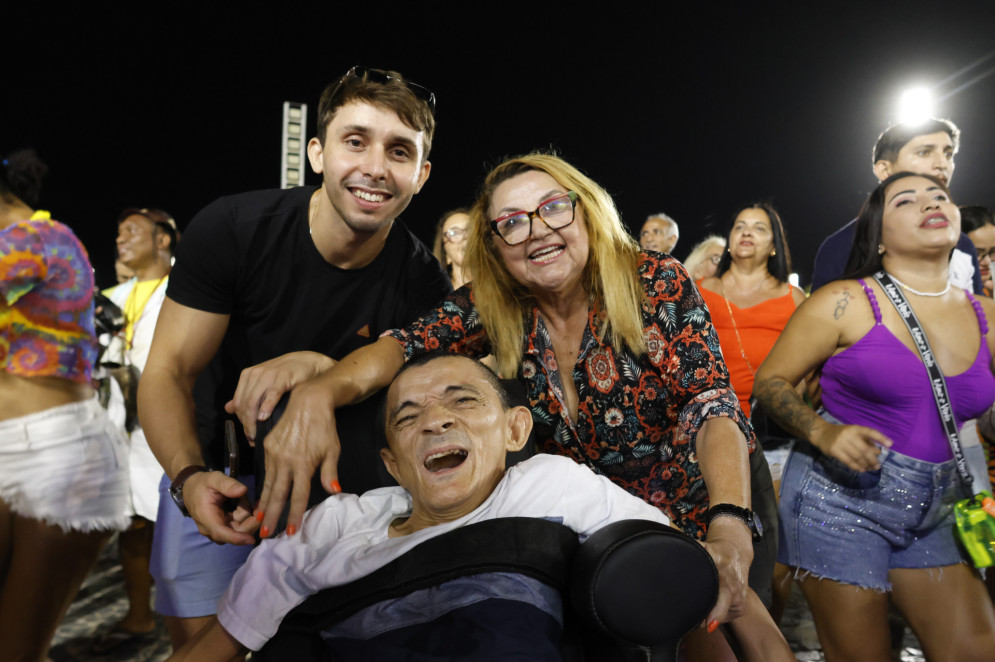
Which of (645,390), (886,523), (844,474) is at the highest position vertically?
(645,390)

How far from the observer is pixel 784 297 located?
4020mm

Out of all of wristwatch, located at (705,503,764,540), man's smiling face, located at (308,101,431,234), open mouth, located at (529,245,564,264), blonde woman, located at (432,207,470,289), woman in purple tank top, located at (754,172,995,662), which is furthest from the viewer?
blonde woman, located at (432,207,470,289)

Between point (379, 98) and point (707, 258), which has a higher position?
point (379, 98)

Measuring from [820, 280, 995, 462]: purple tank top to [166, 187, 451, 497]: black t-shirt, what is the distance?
1.53 metres

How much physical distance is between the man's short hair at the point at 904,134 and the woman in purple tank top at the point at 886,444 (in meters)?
1.28

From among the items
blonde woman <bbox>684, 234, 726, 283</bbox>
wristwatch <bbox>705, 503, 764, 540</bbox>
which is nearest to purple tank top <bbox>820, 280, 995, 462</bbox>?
wristwatch <bbox>705, 503, 764, 540</bbox>

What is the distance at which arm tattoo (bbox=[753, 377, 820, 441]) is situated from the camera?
2.32 metres

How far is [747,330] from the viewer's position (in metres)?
3.87

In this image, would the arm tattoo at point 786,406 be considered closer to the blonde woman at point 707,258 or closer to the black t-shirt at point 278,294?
the black t-shirt at point 278,294

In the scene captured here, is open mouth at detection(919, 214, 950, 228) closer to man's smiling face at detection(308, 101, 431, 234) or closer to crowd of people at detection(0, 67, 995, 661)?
crowd of people at detection(0, 67, 995, 661)

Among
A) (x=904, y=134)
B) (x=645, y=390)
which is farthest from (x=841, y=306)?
(x=904, y=134)

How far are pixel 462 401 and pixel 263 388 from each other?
1.65 ft

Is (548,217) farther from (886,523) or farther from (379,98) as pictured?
(886,523)

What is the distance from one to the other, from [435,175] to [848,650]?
22.8 m
